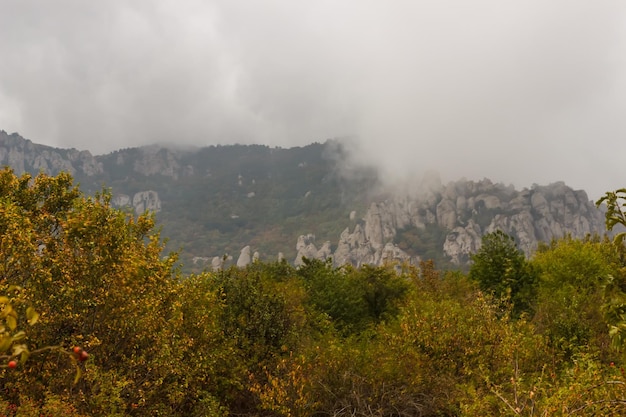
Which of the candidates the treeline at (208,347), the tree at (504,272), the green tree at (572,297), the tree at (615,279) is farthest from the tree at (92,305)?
the tree at (504,272)

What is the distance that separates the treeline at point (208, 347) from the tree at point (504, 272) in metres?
12.9

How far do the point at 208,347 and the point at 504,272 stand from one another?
39.8 meters

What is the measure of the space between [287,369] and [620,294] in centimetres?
1940

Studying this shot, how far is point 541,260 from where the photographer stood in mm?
55656

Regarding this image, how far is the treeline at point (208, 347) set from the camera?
16.2 meters

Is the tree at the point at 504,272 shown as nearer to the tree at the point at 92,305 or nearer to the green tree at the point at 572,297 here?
the green tree at the point at 572,297

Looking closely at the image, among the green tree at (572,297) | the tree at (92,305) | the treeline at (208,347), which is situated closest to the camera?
the treeline at (208,347)

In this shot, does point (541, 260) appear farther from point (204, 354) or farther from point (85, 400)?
point (85, 400)

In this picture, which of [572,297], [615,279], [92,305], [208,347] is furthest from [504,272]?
[615,279]

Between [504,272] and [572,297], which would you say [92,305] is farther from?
[504,272]

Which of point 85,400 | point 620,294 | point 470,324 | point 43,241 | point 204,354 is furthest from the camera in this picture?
point 470,324

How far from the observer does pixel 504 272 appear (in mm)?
50375

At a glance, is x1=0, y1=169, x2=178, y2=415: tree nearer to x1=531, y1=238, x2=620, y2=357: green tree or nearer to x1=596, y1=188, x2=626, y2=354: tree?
x1=596, y1=188, x2=626, y2=354: tree

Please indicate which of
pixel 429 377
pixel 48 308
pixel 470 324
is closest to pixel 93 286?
pixel 48 308
